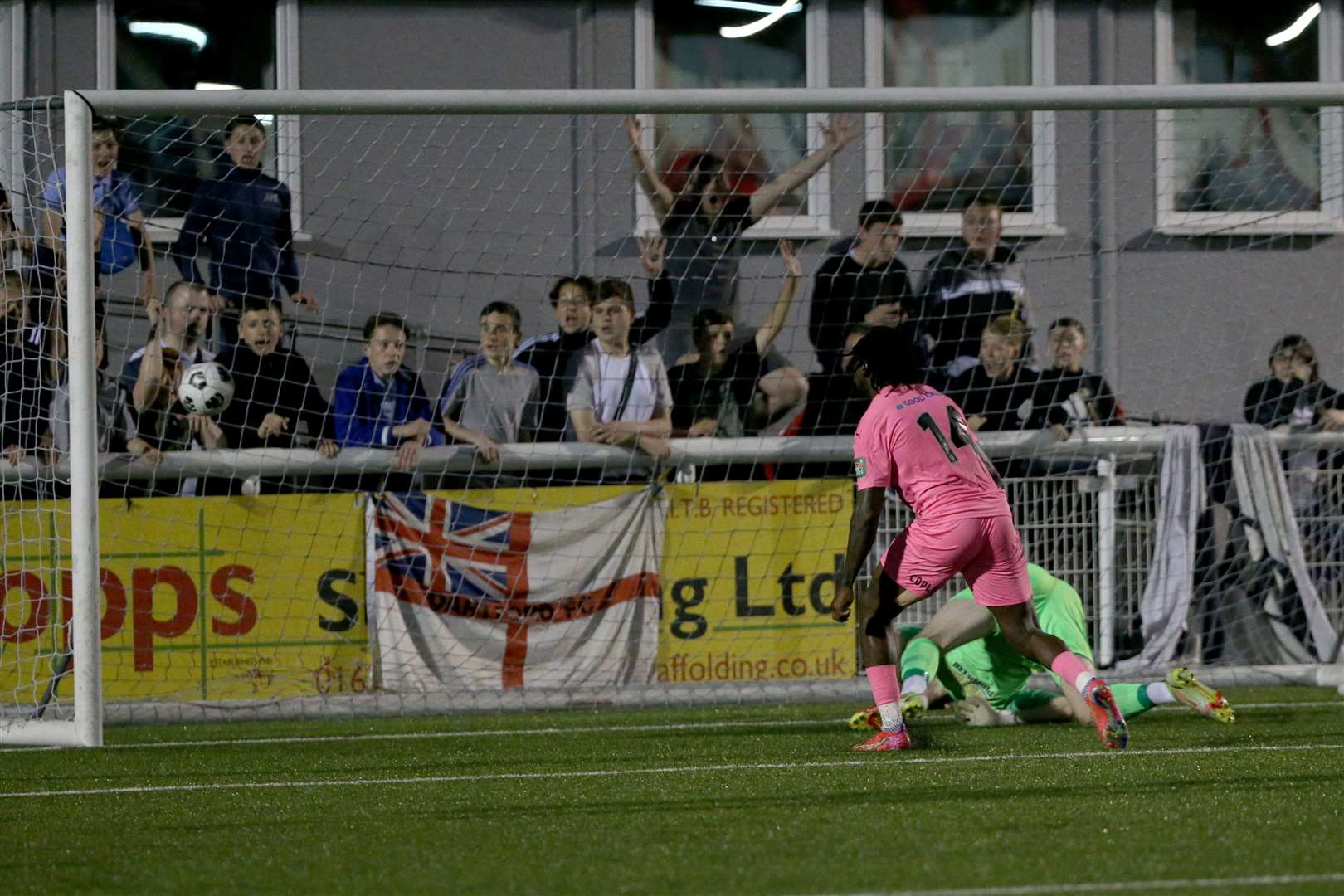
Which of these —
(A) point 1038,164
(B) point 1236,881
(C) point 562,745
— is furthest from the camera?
(A) point 1038,164

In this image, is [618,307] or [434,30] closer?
[618,307]

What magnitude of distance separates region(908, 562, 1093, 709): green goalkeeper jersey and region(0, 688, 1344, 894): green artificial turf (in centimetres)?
26

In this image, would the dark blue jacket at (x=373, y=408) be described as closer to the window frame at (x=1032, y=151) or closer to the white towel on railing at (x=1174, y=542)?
the window frame at (x=1032, y=151)

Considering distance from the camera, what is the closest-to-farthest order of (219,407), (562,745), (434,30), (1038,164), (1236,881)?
(1236,881), (562,745), (219,407), (1038,164), (434,30)

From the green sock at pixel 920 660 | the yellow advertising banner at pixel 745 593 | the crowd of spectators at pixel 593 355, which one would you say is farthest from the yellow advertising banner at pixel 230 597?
the green sock at pixel 920 660

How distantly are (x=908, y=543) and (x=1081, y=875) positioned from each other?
2.75 metres

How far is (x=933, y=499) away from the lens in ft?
22.4

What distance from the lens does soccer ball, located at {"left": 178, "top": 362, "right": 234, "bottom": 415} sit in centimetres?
924

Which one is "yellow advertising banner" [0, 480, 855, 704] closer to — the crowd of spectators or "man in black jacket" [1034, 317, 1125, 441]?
the crowd of spectators

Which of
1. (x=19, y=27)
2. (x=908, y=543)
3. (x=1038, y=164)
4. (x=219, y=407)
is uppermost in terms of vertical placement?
(x=19, y=27)

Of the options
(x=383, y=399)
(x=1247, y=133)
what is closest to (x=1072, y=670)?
(x=383, y=399)

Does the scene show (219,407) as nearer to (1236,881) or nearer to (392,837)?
(392,837)

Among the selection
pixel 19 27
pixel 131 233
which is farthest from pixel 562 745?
pixel 19 27

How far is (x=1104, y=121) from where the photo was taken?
517 inches
